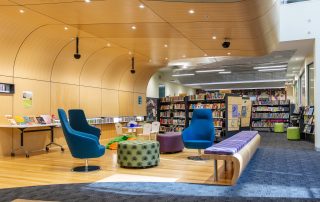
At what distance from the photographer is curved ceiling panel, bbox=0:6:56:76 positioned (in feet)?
23.6

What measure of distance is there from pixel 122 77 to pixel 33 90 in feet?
18.7

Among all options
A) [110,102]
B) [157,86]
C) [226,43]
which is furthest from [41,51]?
[157,86]

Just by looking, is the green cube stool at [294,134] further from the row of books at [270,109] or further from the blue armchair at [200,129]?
the blue armchair at [200,129]

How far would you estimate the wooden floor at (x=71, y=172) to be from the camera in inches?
221

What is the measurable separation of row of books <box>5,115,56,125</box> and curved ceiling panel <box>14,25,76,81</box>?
1.25 metres

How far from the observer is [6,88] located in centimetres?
849

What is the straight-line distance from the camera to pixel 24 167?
6.93 m

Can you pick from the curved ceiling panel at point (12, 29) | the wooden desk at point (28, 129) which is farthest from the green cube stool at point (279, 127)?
the curved ceiling panel at point (12, 29)

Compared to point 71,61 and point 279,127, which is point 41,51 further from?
point 279,127

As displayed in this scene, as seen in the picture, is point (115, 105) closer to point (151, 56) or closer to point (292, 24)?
point (151, 56)

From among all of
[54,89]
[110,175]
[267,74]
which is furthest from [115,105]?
[267,74]

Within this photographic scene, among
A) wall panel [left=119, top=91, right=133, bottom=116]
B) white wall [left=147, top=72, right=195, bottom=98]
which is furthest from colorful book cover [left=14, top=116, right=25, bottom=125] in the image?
white wall [left=147, top=72, right=195, bottom=98]

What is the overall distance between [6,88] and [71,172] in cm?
372

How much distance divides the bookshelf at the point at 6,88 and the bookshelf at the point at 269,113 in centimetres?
1497
